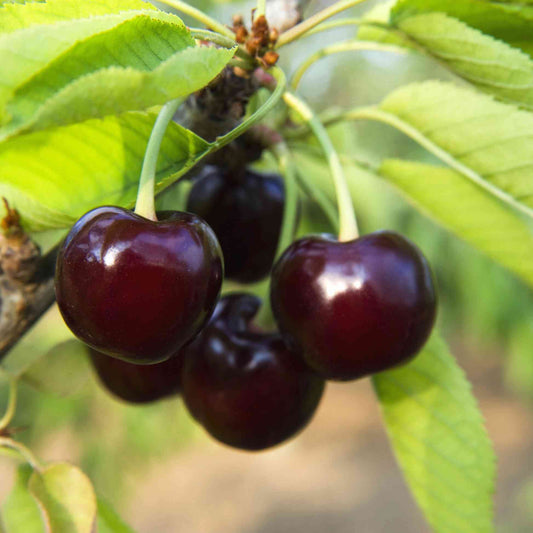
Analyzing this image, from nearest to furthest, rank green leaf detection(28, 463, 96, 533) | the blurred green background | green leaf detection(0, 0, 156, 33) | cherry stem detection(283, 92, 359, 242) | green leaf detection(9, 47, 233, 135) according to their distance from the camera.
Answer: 1. green leaf detection(9, 47, 233, 135)
2. green leaf detection(0, 0, 156, 33)
3. green leaf detection(28, 463, 96, 533)
4. cherry stem detection(283, 92, 359, 242)
5. the blurred green background

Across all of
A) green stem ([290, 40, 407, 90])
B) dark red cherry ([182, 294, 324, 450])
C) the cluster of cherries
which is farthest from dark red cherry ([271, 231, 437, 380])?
green stem ([290, 40, 407, 90])

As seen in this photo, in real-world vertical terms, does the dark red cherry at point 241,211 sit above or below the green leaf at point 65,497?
above

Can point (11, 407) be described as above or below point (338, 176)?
below

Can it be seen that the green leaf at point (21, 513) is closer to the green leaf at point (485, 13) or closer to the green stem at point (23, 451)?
the green stem at point (23, 451)

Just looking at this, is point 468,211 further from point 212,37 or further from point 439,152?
point 212,37

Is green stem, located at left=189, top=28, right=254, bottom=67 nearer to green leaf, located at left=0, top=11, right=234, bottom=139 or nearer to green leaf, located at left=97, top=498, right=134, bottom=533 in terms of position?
green leaf, located at left=0, top=11, right=234, bottom=139

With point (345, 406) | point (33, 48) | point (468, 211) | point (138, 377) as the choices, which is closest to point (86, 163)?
point (33, 48)

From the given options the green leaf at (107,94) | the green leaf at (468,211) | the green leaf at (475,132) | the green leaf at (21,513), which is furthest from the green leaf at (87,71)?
the green leaf at (21,513)
